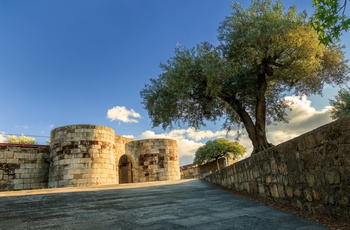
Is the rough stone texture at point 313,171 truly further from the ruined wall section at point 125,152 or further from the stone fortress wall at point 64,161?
the ruined wall section at point 125,152

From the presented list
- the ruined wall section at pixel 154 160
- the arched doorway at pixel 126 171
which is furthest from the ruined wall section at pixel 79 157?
the arched doorway at pixel 126 171

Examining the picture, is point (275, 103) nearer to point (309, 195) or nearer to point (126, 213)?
point (309, 195)

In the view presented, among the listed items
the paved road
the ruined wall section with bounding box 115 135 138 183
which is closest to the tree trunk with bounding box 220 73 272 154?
the paved road

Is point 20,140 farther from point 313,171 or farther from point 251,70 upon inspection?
point 313,171

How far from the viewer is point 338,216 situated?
13.3 ft

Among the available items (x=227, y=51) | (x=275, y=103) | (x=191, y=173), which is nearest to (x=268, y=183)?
(x=227, y=51)

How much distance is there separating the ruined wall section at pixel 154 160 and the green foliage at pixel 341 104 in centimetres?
1438

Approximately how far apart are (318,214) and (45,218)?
485 centimetres

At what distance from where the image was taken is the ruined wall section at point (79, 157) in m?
17.4

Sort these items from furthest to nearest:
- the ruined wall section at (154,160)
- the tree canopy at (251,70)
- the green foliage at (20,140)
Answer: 1. the green foliage at (20,140)
2. the ruined wall section at (154,160)
3. the tree canopy at (251,70)

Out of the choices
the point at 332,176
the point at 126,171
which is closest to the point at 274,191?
the point at 332,176

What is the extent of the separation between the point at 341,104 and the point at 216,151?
23220mm

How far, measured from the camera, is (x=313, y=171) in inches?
182

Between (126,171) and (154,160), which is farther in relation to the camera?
(126,171)
